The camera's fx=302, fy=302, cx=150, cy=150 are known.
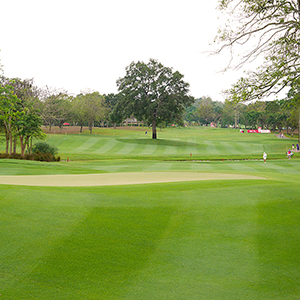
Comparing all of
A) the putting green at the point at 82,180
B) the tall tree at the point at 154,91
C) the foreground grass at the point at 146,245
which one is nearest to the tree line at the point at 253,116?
the tall tree at the point at 154,91

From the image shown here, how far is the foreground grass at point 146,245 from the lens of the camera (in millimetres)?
4730

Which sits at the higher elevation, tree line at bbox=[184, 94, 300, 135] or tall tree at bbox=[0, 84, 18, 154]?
tree line at bbox=[184, 94, 300, 135]

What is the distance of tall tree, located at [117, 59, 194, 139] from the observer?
58938 mm

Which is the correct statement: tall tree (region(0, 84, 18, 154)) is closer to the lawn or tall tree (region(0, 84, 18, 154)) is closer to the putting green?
the putting green

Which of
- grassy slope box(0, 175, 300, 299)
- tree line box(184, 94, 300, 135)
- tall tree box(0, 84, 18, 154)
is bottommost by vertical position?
grassy slope box(0, 175, 300, 299)

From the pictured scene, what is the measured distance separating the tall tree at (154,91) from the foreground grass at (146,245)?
51329 millimetres

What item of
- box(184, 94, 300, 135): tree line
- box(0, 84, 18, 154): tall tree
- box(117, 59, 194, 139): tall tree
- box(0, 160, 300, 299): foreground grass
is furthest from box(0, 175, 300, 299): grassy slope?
box(184, 94, 300, 135): tree line

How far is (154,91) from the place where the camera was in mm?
59938

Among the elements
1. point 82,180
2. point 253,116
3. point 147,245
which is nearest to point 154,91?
point 82,180

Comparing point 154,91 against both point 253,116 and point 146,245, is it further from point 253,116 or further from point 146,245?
point 253,116

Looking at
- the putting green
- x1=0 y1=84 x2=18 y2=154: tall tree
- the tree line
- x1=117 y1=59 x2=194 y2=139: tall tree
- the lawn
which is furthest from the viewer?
the tree line

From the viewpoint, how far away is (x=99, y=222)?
262 inches

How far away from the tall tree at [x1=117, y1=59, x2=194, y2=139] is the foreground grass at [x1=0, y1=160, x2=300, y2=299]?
51.3 m

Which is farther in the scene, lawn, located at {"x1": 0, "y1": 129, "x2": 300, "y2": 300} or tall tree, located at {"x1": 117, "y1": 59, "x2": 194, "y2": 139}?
A: tall tree, located at {"x1": 117, "y1": 59, "x2": 194, "y2": 139}
